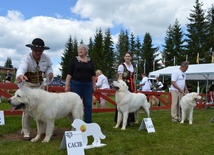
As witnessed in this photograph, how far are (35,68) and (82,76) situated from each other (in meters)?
1.08

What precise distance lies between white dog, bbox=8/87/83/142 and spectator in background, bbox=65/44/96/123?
558 mm

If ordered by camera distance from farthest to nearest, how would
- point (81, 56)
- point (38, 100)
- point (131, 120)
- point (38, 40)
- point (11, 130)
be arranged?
point (131, 120) < point (11, 130) < point (81, 56) < point (38, 40) < point (38, 100)

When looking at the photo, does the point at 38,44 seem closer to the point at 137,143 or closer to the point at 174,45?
the point at 137,143

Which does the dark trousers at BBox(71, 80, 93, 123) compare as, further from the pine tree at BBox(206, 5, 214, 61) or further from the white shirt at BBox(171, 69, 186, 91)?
the pine tree at BBox(206, 5, 214, 61)

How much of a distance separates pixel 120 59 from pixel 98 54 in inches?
246

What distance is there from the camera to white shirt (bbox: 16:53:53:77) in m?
4.82

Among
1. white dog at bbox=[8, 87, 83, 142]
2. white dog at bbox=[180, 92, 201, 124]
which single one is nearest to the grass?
white dog at bbox=[8, 87, 83, 142]

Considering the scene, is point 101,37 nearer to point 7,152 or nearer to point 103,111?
point 103,111

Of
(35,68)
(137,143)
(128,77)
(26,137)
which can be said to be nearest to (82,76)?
(35,68)

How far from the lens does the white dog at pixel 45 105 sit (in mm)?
4523

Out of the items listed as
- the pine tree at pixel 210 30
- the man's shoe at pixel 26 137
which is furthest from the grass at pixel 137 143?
the pine tree at pixel 210 30

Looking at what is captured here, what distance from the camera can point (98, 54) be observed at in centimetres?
5291

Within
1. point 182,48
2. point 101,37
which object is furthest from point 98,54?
point 182,48

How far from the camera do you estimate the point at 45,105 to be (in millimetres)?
4758
